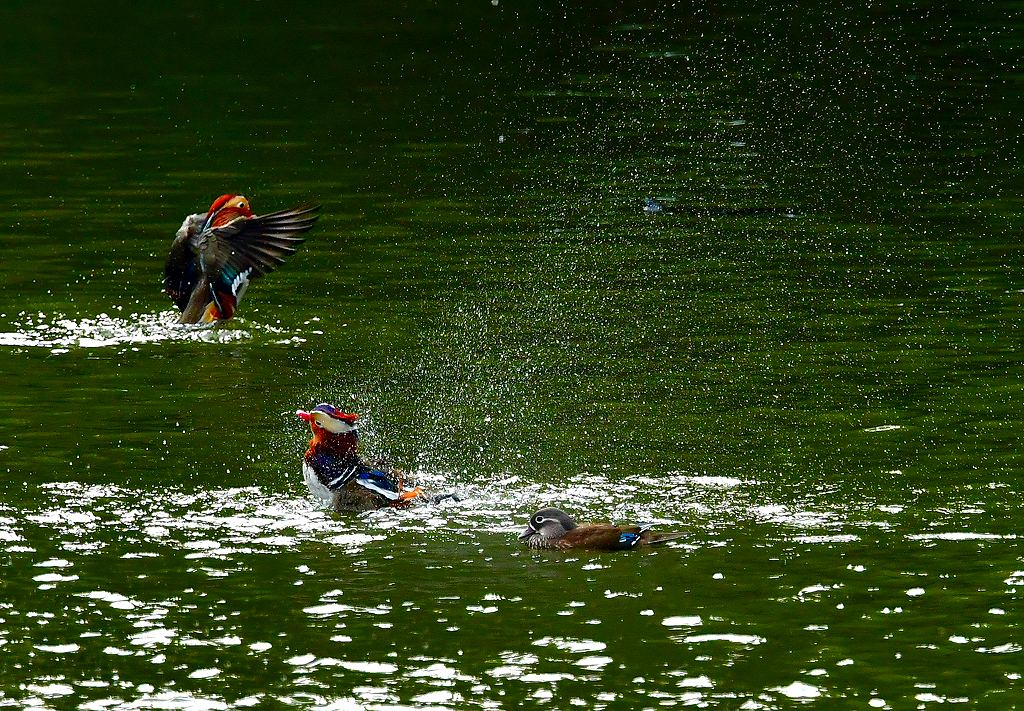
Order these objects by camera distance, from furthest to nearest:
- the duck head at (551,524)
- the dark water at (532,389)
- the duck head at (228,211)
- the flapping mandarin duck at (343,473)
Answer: the duck head at (228,211), the flapping mandarin duck at (343,473), the duck head at (551,524), the dark water at (532,389)

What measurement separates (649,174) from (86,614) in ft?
66.0

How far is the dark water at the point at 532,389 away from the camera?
1356 cm

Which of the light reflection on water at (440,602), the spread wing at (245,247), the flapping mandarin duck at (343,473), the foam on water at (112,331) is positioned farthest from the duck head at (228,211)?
the flapping mandarin duck at (343,473)

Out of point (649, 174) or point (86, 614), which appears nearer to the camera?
point (86, 614)

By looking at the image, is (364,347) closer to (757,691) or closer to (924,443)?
(924,443)

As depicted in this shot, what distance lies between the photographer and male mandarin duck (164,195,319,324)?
2330 cm

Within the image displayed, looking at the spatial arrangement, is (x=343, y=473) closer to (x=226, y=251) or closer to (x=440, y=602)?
(x=440, y=602)

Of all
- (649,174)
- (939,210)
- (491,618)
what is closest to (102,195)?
(649,174)

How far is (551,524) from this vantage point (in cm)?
1530

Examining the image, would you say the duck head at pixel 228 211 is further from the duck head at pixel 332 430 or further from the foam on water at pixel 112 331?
the duck head at pixel 332 430

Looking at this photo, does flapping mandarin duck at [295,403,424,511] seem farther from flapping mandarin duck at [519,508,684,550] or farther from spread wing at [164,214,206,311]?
spread wing at [164,214,206,311]

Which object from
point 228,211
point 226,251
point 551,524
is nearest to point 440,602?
point 551,524

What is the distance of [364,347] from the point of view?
2306 cm

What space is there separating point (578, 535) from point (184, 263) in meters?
9.62
